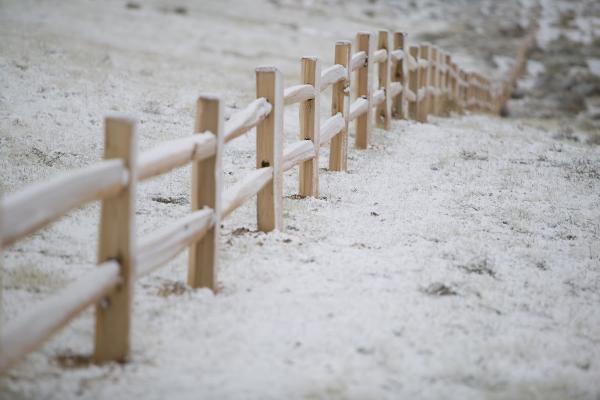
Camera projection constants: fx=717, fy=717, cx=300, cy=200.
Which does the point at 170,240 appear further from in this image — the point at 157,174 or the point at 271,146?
the point at 271,146

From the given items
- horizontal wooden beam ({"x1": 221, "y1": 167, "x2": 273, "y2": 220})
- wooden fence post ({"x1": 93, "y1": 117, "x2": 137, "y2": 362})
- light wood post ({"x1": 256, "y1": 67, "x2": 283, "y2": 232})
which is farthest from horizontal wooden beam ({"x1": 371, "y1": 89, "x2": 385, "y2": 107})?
wooden fence post ({"x1": 93, "y1": 117, "x2": 137, "y2": 362})

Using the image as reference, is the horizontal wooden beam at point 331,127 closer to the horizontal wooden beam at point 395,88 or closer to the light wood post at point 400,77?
the horizontal wooden beam at point 395,88

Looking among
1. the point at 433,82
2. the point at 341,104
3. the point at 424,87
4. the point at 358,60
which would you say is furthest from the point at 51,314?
the point at 433,82

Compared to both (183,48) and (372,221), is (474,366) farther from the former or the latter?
(183,48)

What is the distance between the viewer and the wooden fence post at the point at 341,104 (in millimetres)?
6719

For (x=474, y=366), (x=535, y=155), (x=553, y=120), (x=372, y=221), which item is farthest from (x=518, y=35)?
(x=474, y=366)

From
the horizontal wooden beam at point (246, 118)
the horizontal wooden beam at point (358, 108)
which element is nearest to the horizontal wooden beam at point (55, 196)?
the horizontal wooden beam at point (246, 118)

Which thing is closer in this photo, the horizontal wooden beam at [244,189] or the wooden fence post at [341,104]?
the horizontal wooden beam at [244,189]

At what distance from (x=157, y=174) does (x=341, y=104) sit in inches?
150

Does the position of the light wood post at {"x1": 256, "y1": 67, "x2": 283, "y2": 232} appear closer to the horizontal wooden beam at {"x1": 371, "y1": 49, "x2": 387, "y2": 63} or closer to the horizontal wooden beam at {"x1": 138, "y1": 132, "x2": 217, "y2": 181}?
the horizontal wooden beam at {"x1": 138, "y1": 132, "x2": 217, "y2": 181}

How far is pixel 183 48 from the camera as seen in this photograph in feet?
51.8

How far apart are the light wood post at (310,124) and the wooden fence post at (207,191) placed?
206 centimetres

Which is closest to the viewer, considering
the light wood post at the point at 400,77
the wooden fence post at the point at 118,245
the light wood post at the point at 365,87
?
the wooden fence post at the point at 118,245

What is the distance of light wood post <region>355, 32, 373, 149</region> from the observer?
7.74 metres
